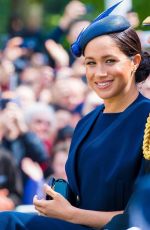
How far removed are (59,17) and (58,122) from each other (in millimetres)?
823

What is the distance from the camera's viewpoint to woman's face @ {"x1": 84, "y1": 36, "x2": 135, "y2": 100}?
2.79 meters

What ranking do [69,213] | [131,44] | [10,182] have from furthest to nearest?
[10,182]
[131,44]
[69,213]

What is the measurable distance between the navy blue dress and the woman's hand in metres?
0.07

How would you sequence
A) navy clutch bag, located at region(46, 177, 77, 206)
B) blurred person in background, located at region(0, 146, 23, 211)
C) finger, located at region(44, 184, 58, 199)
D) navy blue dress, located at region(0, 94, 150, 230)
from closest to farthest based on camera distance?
navy blue dress, located at region(0, 94, 150, 230), finger, located at region(44, 184, 58, 199), navy clutch bag, located at region(46, 177, 77, 206), blurred person in background, located at region(0, 146, 23, 211)

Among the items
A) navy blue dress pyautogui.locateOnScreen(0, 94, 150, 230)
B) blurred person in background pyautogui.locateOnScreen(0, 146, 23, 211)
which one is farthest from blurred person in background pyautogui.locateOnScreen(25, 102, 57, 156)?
navy blue dress pyautogui.locateOnScreen(0, 94, 150, 230)

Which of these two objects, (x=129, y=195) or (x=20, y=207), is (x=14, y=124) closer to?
(x=20, y=207)

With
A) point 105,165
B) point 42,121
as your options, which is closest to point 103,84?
point 105,165

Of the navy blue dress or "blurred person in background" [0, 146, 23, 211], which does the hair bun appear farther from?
"blurred person in background" [0, 146, 23, 211]

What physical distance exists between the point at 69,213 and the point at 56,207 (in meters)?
0.06

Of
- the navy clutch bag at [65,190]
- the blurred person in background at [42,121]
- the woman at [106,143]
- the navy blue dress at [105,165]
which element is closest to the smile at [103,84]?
the woman at [106,143]

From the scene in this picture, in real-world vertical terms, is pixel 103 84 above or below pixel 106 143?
above

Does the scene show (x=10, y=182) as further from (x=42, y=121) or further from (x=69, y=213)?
(x=69, y=213)

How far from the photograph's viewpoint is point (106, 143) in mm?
2797

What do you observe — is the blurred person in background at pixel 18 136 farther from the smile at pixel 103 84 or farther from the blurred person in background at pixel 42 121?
the smile at pixel 103 84
